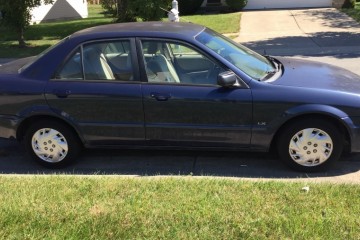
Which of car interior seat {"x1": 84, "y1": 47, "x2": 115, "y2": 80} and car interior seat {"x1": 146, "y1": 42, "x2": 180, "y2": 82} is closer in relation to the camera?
car interior seat {"x1": 146, "y1": 42, "x2": 180, "y2": 82}

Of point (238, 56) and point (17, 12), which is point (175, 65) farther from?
point (17, 12)

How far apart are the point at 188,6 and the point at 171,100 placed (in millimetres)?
21729

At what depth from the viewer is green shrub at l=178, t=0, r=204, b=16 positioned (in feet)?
84.2

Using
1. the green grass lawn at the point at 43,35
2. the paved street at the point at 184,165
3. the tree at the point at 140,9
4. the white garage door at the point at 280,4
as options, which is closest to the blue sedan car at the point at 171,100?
the paved street at the point at 184,165

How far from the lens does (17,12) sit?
1467cm

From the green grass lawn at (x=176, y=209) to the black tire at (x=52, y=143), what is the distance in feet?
2.48

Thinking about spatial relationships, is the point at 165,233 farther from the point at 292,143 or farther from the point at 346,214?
the point at 292,143

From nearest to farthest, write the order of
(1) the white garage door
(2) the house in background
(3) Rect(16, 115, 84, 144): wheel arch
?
(3) Rect(16, 115, 84, 144): wheel arch < (2) the house in background < (1) the white garage door

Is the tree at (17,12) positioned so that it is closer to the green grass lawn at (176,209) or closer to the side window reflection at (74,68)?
the side window reflection at (74,68)

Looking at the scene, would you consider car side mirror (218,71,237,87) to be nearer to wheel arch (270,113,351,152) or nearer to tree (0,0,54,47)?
wheel arch (270,113,351,152)

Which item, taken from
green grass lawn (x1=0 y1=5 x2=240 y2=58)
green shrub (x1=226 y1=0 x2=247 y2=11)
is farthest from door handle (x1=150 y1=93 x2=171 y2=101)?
green shrub (x1=226 y1=0 x2=247 y2=11)

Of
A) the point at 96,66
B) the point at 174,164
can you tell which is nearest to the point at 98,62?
the point at 96,66

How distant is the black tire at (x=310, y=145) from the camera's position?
15.7 ft

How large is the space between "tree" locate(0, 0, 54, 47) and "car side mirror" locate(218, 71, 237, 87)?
11.4m
